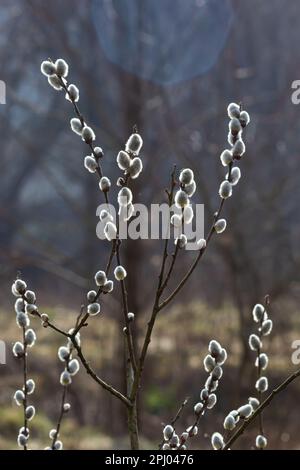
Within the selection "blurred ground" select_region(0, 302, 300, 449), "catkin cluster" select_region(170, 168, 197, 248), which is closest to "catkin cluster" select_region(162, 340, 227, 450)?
"catkin cluster" select_region(170, 168, 197, 248)

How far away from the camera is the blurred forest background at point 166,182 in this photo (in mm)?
3674

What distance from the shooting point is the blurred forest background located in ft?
12.1

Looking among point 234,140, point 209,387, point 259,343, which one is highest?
point 234,140

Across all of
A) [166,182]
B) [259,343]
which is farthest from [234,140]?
[166,182]

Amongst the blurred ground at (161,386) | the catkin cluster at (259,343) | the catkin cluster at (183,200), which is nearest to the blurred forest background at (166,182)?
the blurred ground at (161,386)

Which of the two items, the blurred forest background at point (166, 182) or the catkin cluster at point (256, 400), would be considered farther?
the blurred forest background at point (166, 182)

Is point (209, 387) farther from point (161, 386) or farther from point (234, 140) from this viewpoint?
point (161, 386)

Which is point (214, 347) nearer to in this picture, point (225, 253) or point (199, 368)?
point (225, 253)

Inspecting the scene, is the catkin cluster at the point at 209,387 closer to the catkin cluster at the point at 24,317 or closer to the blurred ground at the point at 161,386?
the catkin cluster at the point at 24,317

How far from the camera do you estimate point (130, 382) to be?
114cm

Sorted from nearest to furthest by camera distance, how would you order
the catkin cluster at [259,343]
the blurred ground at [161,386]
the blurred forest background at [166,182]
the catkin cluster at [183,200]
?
the catkin cluster at [183,200] → the catkin cluster at [259,343] → the blurred forest background at [166,182] → the blurred ground at [161,386]

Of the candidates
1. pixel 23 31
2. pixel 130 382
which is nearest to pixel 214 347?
pixel 130 382

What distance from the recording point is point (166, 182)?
4980mm

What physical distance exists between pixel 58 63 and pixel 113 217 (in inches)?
10.1
